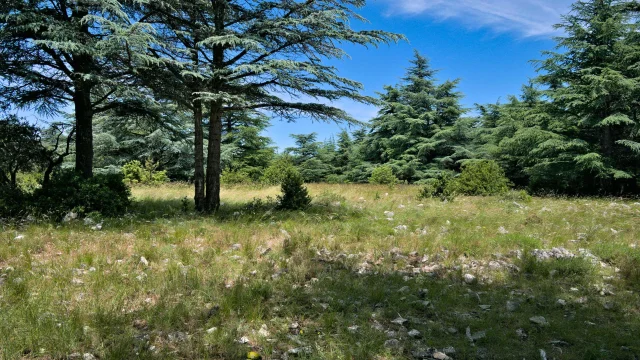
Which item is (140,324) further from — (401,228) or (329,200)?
(329,200)

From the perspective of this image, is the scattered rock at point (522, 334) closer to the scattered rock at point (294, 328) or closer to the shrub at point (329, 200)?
the scattered rock at point (294, 328)

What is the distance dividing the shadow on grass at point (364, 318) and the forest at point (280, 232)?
3cm

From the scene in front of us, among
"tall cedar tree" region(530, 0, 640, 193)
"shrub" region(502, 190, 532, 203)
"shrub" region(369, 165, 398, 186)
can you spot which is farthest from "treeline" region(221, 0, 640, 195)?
"shrub" region(369, 165, 398, 186)

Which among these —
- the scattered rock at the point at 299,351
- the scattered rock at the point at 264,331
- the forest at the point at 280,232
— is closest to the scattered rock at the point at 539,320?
the forest at the point at 280,232

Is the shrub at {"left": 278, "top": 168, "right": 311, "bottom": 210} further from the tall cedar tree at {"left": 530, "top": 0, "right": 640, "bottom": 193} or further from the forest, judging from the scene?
the tall cedar tree at {"left": 530, "top": 0, "right": 640, "bottom": 193}

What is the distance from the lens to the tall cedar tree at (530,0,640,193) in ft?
54.2

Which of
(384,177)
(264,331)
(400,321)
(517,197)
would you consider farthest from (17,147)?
(384,177)

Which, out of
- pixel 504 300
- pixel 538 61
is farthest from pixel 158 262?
pixel 538 61

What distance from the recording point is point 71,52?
323 inches

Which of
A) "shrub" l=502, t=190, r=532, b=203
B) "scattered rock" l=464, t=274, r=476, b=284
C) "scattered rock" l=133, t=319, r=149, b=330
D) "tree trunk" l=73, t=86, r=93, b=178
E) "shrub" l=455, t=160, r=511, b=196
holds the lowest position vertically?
"scattered rock" l=133, t=319, r=149, b=330

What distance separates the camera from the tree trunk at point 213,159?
10.8 m

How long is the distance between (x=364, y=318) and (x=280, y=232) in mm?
4153

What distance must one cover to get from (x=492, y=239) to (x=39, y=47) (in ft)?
36.6

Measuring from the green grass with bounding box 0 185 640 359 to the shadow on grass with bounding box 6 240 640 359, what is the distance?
0.02m
